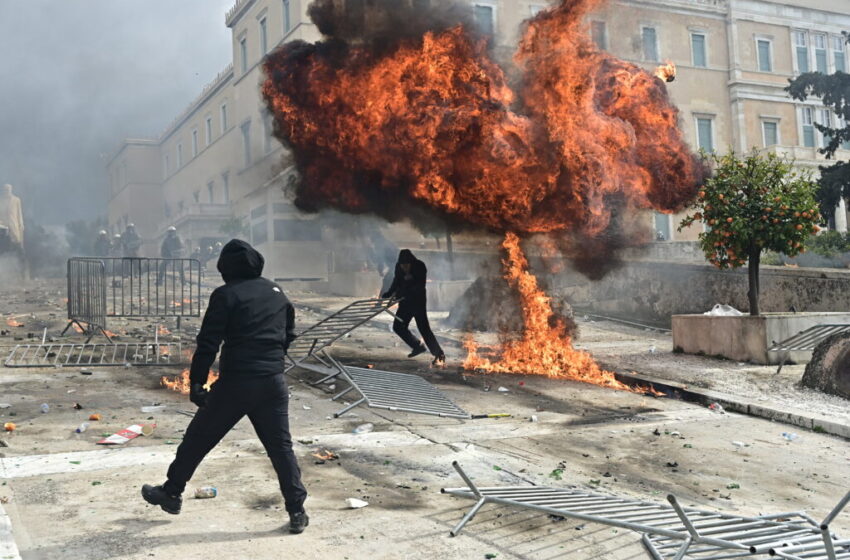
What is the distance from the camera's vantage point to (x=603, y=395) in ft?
29.2

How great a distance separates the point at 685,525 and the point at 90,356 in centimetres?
923

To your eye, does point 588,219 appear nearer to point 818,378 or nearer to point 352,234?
point 818,378

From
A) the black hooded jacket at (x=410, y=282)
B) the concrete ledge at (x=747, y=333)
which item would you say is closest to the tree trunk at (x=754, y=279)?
the concrete ledge at (x=747, y=333)

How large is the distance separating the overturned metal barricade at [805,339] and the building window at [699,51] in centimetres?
3123

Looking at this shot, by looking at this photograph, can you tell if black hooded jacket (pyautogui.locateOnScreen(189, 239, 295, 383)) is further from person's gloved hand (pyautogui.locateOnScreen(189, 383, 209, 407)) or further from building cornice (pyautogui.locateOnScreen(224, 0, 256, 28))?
building cornice (pyautogui.locateOnScreen(224, 0, 256, 28))

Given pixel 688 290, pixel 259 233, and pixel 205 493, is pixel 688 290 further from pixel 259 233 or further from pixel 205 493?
pixel 259 233

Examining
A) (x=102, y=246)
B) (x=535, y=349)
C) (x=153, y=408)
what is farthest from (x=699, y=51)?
(x=153, y=408)

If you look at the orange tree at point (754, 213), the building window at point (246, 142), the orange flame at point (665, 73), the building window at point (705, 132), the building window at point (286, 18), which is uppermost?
the building window at point (286, 18)

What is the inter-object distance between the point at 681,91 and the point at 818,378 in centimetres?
3174

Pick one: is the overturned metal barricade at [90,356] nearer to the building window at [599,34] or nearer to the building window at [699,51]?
the building window at [599,34]

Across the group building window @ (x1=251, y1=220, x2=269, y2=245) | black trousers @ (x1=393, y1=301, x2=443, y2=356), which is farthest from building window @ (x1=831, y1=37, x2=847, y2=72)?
black trousers @ (x1=393, y1=301, x2=443, y2=356)

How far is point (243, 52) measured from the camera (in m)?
42.4

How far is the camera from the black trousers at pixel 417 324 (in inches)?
404

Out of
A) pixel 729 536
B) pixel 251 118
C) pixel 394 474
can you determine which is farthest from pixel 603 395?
pixel 251 118
